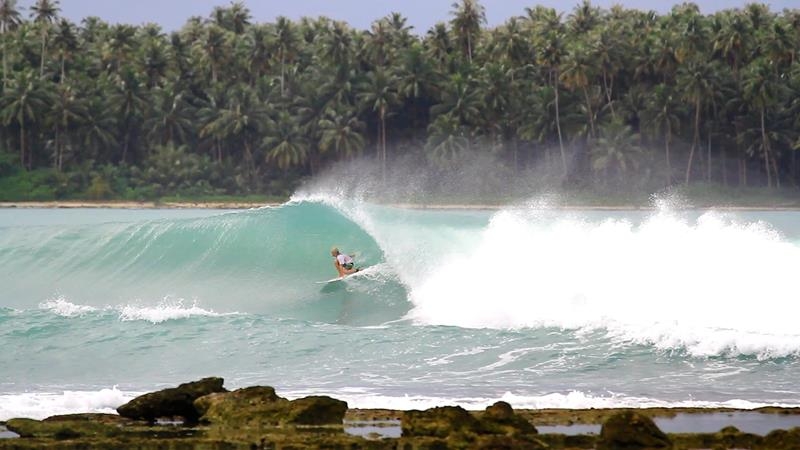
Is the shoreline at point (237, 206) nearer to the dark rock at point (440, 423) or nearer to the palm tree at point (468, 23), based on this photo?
the palm tree at point (468, 23)

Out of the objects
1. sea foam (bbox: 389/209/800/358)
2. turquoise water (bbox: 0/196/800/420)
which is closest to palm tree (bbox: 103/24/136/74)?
turquoise water (bbox: 0/196/800/420)

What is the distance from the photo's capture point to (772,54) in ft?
276

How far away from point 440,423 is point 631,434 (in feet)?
4.72

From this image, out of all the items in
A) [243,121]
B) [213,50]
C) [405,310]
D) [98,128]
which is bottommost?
[405,310]

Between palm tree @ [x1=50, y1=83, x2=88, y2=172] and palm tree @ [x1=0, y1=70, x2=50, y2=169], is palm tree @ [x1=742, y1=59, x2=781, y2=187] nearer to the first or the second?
palm tree @ [x1=50, y1=83, x2=88, y2=172]

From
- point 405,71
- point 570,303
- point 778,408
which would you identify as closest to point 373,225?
point 570,303

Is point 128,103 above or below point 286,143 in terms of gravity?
above

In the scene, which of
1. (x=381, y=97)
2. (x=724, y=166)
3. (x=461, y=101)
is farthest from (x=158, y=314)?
(x=724, y=166)

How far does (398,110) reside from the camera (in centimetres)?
8706

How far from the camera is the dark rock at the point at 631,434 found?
10742mm

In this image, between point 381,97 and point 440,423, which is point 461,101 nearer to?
point 381,97

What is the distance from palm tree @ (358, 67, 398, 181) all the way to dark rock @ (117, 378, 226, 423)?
71773 mm

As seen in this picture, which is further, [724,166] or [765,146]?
[724,166]

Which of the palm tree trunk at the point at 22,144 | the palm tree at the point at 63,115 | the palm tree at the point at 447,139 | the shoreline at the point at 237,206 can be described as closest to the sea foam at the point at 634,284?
the shoreline at the point at 237,206
